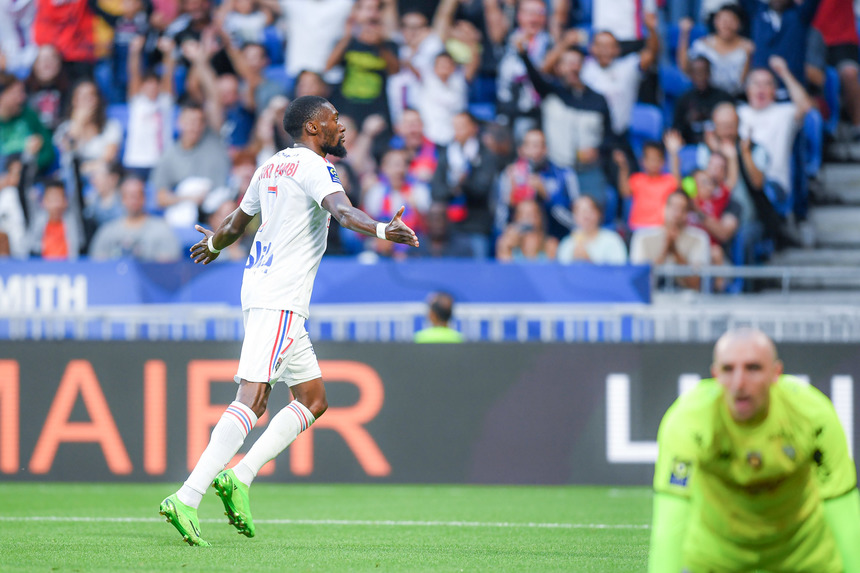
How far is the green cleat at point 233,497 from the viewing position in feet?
19.7

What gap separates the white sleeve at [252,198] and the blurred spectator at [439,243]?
6693mm

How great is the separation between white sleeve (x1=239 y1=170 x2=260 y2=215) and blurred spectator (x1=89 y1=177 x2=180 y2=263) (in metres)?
6.67

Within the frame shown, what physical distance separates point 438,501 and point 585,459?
1.75 meters

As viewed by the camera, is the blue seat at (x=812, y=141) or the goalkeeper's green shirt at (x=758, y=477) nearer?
the goalkeeper's green shirt at (x=758, y=477)

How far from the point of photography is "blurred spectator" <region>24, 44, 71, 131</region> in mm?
15648

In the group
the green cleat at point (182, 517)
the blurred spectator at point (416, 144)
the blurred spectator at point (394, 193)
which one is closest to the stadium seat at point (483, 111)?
the blurred spectator at point (416, 144)

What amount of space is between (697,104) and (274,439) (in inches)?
385

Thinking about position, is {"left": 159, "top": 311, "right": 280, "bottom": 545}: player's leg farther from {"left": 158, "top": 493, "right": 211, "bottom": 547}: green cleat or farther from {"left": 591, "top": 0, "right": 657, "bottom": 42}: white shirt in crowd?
{"left": 591, "top": 0, "right": 657, "bottom": 42}: white shirt in crowd

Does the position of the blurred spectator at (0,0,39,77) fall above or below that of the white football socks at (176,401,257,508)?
above

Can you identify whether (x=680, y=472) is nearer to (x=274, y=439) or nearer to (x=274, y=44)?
(x=274, y=439)

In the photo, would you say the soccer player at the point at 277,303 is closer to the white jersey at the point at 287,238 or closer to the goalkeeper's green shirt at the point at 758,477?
the white jersey at the point at 287,238

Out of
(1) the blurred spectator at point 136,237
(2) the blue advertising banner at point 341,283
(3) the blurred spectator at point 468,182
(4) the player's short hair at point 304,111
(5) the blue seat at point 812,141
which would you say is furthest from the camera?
(5) the blue seat at point 812,141

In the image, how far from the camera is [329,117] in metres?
6.47

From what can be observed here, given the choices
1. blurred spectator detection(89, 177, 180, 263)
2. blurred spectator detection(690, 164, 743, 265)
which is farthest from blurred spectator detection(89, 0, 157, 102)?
blurred spectator detection(690, 164, 743, 265)
